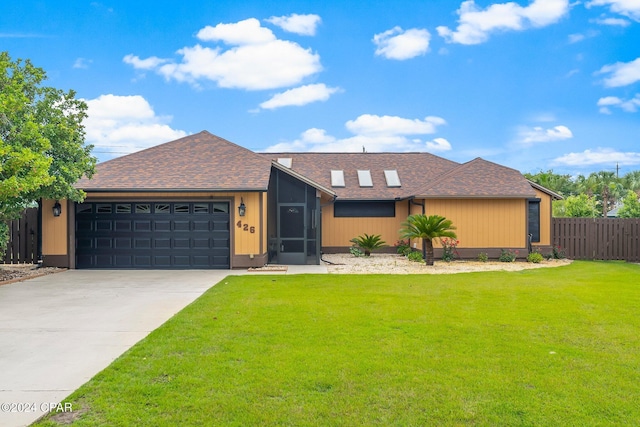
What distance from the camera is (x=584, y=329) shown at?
19.7ft

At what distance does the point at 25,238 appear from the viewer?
14430mm

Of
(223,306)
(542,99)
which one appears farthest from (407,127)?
(223,306)

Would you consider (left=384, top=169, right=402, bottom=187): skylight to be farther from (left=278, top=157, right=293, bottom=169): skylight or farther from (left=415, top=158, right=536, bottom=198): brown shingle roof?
(left=278, top=157, right=293, bottom=169): skylight

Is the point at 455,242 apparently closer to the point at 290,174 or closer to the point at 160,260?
the point at 290,174

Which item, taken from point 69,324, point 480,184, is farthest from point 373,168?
point 69,324

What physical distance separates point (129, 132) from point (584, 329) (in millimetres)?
42373

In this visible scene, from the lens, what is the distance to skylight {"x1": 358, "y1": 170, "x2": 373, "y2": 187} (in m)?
20.2

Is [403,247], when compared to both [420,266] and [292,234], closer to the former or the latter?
[420,266]

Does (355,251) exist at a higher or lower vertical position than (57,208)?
lower

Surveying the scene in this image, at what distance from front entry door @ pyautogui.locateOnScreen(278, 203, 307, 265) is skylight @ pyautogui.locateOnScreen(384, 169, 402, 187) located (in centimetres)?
659

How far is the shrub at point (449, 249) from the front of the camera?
15.9 metres

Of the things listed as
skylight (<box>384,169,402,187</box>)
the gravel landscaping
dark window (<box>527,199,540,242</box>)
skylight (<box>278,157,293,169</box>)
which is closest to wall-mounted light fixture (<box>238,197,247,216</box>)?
the gravel landscaping

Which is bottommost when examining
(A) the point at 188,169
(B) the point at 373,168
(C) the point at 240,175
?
(C) the point at 240,175

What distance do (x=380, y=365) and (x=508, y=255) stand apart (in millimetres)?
13046
